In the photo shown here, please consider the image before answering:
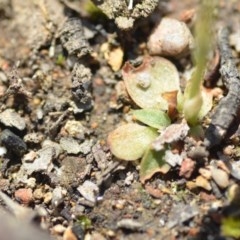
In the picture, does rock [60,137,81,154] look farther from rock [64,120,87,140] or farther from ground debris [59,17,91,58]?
ground debris [59,17,91,58]

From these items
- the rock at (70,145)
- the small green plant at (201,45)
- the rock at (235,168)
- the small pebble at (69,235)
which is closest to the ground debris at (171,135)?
the small green plant at (201,45)

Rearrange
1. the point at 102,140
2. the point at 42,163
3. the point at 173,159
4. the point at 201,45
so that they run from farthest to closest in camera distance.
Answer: the point at 102,140, the point at 42,163, the point at 173,159, the point at 201,45

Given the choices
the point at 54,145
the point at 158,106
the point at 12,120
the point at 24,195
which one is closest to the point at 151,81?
the point at 158,106

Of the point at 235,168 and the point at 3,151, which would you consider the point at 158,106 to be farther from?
the point at 3,151

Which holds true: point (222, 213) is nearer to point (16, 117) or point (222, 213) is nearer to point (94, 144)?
point (94, 144)

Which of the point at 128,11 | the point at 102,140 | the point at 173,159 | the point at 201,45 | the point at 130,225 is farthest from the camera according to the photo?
the point at 128,11

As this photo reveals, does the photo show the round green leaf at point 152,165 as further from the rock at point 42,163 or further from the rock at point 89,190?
the rock at point 42,163
